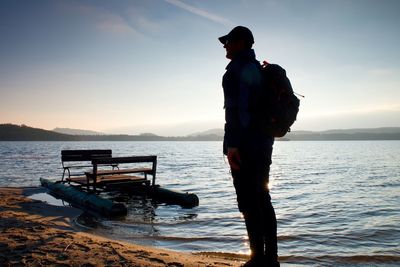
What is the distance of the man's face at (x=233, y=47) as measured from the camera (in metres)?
3.70

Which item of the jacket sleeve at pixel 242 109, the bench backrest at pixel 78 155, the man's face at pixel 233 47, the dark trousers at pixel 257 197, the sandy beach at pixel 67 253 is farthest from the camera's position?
the bench backrest at pixel 78 155

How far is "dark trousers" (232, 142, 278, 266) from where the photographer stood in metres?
3.47

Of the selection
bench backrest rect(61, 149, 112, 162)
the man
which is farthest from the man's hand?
bench backrest rect(61, 149, 112, 162)

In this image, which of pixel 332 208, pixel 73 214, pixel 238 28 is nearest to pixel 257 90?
pixel 238 28

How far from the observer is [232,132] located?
3.48 meters

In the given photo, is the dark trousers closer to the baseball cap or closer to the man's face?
the man's face

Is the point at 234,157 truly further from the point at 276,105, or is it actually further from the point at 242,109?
the point at 276,105

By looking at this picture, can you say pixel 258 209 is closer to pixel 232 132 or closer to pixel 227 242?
pixel 232 132

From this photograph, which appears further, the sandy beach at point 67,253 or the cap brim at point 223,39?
the sandy beach at point 67,253

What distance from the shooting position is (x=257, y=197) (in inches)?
139

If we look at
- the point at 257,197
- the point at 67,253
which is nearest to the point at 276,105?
the point at 257,197

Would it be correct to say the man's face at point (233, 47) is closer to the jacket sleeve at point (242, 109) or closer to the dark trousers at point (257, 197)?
the jacket sleeve at point (242, 109)

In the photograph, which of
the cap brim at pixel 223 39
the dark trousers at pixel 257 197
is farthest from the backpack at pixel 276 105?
the cap brim at pixel 223 39

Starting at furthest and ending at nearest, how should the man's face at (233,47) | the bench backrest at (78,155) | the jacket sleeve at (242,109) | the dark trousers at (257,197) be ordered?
the bench backrest at (78,155)
the man's face at (233,47)
the dark trousers at (257,197)
the jacket sleeve at (242,109)
